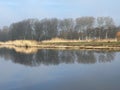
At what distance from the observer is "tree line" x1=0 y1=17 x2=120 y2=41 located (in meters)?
55.6

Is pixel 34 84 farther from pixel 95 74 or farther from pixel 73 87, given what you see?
pixel 95 74

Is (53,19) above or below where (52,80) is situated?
above

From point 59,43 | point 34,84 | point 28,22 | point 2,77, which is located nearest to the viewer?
point 34,84

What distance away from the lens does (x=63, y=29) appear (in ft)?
212

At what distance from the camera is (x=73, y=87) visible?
9656mm

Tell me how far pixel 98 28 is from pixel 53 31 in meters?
13.6

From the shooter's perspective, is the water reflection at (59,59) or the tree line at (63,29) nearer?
the water reflection at (59,59)

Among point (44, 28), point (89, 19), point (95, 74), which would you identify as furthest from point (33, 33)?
point (95, 74)

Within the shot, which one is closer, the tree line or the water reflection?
the water reflection

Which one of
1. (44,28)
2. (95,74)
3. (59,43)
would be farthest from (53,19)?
(95,74)

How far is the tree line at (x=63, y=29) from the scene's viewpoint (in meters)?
55.6

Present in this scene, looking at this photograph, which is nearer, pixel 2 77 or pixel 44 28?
pixel 2 77

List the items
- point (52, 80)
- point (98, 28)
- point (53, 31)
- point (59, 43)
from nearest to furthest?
point (52, 80) → point (59, 43) → point (98, 28) → point (53, 31)

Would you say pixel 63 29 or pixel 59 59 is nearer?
pixel 59 59
